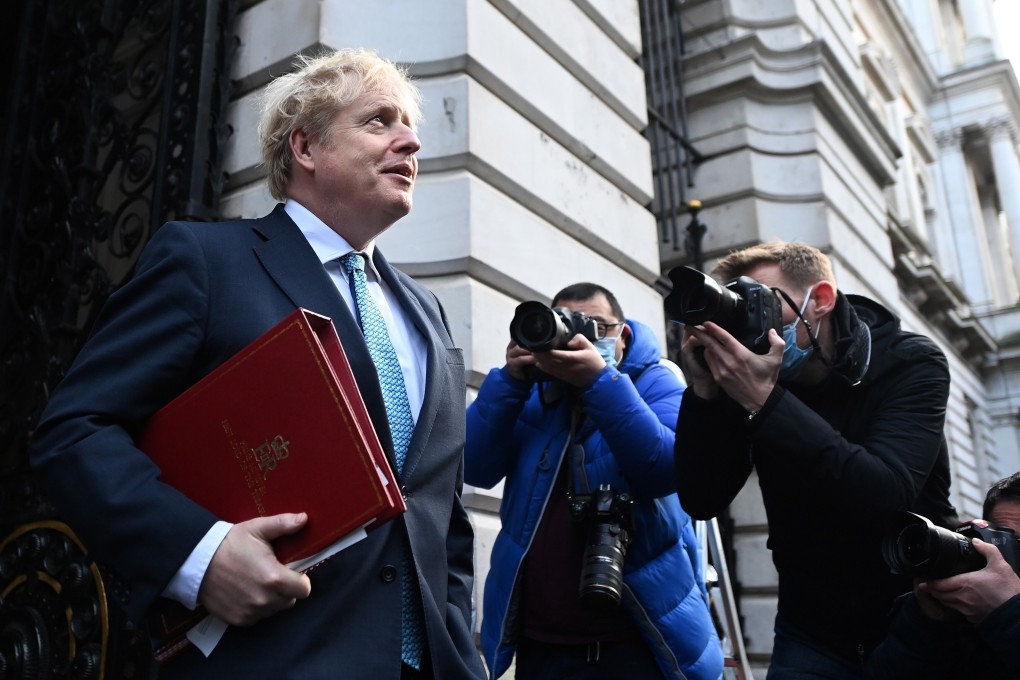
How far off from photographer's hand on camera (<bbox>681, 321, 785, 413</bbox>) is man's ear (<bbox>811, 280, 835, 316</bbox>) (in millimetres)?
304

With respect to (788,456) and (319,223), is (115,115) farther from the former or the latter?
(788,456)

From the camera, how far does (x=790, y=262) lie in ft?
8.62

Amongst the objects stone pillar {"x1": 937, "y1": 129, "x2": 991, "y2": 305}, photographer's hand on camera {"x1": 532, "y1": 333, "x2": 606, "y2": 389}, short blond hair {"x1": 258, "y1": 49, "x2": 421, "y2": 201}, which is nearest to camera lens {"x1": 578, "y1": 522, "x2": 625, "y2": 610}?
photographer's hand on camera {"x1": 532, "y1": 333, "x2": 606, "y2": 389}

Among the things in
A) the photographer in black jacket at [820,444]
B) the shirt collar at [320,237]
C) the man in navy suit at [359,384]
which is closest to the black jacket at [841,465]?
the photographer in black jacket at [820,444]

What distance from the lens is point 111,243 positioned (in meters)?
4.51

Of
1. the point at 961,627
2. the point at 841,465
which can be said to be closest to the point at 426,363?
the point at 841,465

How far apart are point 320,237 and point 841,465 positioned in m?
1.35

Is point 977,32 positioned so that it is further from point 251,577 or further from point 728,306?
point 251,577

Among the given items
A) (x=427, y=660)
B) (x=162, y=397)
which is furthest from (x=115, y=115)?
(x=427, y=660)

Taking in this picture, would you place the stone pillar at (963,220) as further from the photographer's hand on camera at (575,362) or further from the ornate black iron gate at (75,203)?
the photographer's hand on camera at (575,362)

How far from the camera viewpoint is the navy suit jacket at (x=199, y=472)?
1.48 metres

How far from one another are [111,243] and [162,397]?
3228 millimetres

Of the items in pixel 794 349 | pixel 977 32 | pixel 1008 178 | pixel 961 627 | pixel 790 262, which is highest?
pixel 977 32

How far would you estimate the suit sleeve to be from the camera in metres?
1.47
